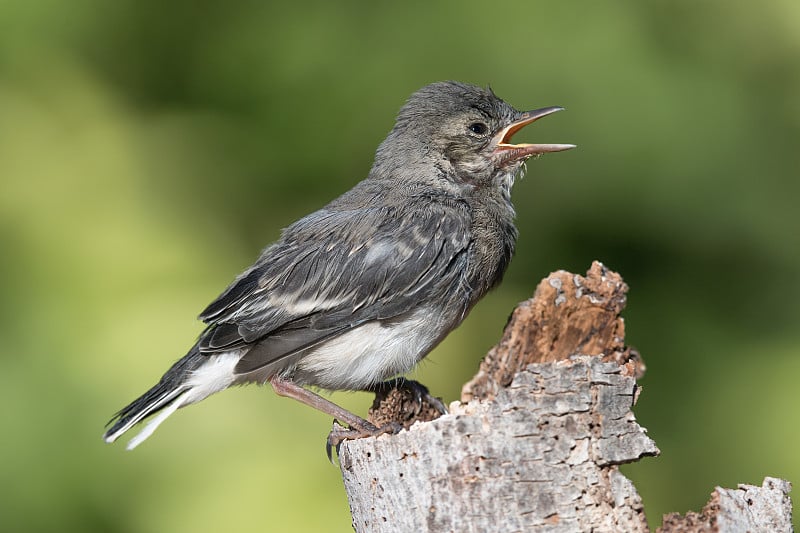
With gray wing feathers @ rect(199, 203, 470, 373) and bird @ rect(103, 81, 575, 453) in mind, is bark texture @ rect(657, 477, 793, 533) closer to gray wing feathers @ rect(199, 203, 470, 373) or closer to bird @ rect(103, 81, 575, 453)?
bird @ rect(103, 81, 575, 453)

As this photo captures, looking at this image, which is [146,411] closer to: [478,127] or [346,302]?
[346,302]

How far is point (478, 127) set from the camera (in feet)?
15.4

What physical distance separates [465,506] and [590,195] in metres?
2.42

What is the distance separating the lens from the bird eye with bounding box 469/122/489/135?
4.68 metres

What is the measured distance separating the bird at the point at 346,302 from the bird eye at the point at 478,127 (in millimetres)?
325

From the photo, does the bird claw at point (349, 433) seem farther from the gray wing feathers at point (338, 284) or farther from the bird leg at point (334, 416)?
the gray wing feathers at point (338, 284)

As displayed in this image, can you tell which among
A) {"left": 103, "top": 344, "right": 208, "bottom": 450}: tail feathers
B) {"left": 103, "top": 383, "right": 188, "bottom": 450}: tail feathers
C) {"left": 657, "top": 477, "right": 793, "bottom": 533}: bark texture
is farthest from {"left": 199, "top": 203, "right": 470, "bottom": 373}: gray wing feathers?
{"left": 657, "top": 477, "right": 793, "bottom": 533}: bark texture

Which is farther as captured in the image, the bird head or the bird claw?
the bird head

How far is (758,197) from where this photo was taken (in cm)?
485

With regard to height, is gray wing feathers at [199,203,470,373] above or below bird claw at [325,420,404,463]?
above

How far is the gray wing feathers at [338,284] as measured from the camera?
4.06 metres

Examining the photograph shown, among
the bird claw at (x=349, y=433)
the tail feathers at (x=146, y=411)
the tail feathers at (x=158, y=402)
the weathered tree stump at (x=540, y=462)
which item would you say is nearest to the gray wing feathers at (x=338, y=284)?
the tail feathers at (x=158, y=402)

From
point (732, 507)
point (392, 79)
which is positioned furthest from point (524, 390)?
point (392, 79)

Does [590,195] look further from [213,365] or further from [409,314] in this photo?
[213,365]
